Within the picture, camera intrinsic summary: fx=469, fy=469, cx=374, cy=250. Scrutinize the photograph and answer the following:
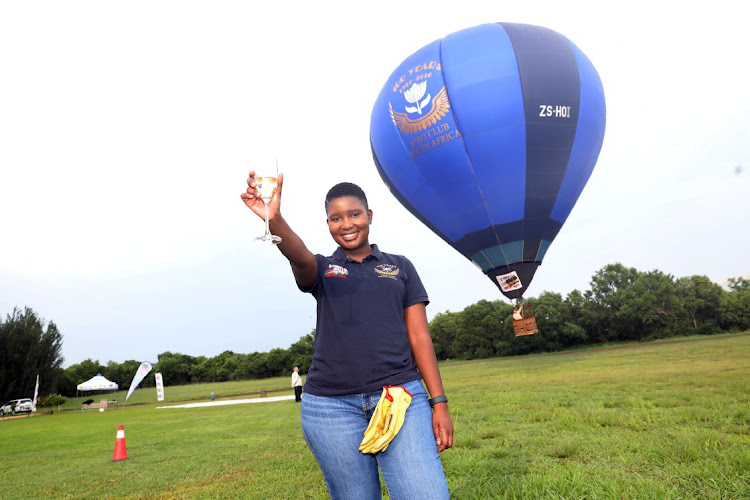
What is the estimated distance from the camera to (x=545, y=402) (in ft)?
31.4

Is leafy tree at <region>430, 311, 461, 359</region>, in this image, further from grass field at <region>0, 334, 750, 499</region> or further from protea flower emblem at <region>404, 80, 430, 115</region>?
grass field at <region>0, 334, 750, 499</region>

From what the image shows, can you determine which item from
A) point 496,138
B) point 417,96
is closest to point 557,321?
point 496,138

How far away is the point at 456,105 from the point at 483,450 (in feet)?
32.8

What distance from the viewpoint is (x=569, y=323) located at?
52.8m

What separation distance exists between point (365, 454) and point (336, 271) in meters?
0.92

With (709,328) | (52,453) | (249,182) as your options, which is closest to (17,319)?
(52,453)

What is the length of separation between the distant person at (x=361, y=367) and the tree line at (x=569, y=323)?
51538 mm

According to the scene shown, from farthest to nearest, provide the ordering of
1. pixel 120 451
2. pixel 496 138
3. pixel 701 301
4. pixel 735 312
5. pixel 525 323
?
pixel 701 301 < pixel 735 312 < pixel 525 323 < pixel 496 138 < pixel 120 451

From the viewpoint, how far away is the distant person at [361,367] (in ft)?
7.25

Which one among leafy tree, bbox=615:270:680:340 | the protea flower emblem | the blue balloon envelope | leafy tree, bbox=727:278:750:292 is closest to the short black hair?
the blue balloon envelope

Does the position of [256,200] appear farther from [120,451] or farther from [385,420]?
[120,451]

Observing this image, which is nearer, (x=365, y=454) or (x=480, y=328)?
(x=365, y=454)

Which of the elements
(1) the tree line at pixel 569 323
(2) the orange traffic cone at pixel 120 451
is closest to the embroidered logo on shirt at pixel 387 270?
(2) the orange traffic cone at pixel 120 451

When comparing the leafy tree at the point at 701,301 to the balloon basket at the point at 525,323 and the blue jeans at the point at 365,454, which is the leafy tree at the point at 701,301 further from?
the blue jeans at the point at 365,454
